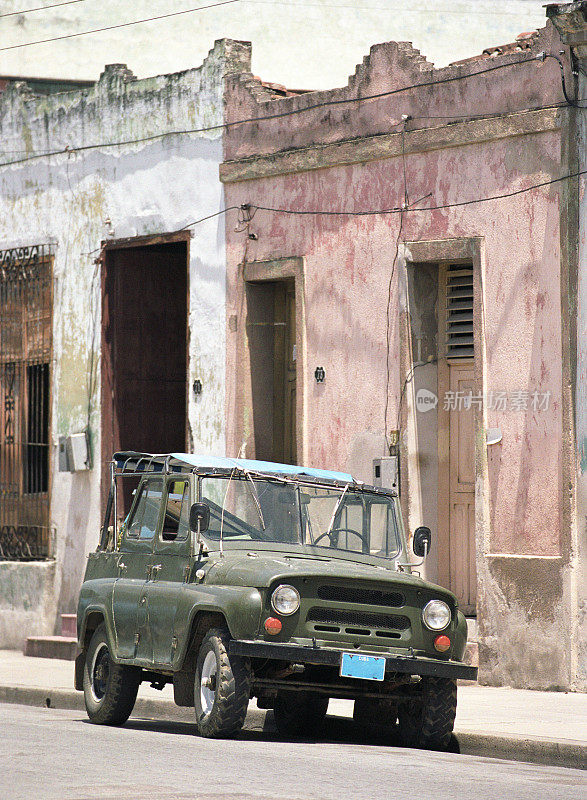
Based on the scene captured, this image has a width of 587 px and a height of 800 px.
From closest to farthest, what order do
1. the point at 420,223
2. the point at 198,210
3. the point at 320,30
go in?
the point at 420,223 < the point at 198,210 < the point at 320,30

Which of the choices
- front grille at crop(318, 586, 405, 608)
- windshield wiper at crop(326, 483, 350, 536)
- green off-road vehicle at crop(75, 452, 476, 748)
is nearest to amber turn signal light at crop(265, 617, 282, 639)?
green off-road vehicle at crop(75, 452, 476, 748)

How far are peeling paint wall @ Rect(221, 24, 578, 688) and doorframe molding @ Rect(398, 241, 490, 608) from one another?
0.03m

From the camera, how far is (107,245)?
68.1 feet

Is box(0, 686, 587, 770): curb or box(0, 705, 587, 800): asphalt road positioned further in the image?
box(0, 686, 587, 770): curb

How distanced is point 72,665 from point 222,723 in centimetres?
822

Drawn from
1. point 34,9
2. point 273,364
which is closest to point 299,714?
point 273,364

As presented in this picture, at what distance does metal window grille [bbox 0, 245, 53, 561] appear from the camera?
2173 cm

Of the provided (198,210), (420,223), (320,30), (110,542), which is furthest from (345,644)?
(320,30)

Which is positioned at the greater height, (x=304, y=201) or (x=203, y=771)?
(x=304, y=201)

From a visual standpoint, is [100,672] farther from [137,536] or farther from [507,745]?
[507,745]

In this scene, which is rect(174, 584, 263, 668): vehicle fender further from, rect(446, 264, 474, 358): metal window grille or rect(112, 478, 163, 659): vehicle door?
rect(446, 264, 474, 358): metal window grille

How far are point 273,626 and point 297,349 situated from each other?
7.64 meters

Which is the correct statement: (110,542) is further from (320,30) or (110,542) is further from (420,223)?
(320,30)

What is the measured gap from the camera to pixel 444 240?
54.4ft
